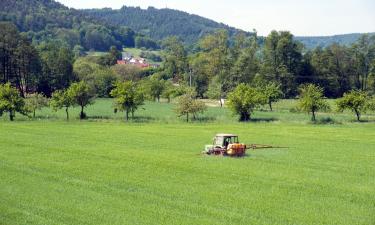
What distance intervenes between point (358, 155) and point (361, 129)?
2250cm

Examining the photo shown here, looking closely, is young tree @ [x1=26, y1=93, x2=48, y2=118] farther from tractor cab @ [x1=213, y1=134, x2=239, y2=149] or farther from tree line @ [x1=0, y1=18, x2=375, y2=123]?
tractor cab @ [x1=213, y1=134, x2=239, y2=149]

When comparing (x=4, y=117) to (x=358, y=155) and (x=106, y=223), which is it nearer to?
(x=358, y=155)

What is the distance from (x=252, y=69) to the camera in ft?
410

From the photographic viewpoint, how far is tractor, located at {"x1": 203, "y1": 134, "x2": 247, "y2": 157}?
3891cm

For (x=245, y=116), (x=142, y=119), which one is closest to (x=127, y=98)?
(x=142, y=119)

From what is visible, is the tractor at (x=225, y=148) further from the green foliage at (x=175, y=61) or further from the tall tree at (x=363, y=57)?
the green foliage at (x=175, y=61)

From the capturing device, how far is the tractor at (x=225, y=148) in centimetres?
3891

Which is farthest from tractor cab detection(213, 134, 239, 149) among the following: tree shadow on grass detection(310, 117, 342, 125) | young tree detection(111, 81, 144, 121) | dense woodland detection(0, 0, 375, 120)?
dense woodland detection(0, 0, 375, 120)

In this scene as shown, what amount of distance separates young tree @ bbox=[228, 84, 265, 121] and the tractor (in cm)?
3388

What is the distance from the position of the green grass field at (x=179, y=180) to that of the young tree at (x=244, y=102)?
1902 cm

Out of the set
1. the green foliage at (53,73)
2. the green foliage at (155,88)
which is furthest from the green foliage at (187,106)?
the green foliage at (53,73)

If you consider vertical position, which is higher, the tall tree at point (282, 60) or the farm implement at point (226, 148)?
the tall tree at point (282, 60)

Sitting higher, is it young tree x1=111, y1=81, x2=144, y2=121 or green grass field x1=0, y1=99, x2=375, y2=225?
young tree x1=111, y1=81, x2=144, y2=121

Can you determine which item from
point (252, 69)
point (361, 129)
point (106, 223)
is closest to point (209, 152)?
point (106, 223)
